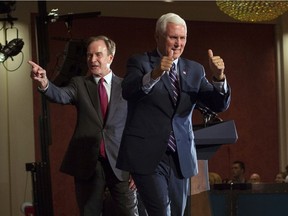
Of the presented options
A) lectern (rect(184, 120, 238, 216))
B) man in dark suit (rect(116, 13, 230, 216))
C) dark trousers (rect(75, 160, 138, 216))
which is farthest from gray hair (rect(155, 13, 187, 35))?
dark trousers (rect(75, 160, 138, 216))

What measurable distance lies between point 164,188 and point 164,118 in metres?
0.28

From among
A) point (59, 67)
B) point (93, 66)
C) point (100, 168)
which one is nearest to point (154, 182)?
point (100, 168)

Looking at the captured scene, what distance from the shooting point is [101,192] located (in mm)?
3348

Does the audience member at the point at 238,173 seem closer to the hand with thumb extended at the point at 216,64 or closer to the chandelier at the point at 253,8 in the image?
the chandelier at the point at 253,8

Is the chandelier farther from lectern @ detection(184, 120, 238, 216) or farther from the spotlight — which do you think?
lectern @ detection(184, 120, 238, 216)

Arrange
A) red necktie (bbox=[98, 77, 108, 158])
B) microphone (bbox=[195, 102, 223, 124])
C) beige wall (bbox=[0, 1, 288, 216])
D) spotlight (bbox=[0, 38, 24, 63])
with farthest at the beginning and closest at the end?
beige wall (bbox=[0, 1, 288, 216])
spotlight (bbox=[0, 38, 24, 63])
red necktie (bbox=[98, 77, 108, 158])
microphone (bbox=[195, 102, 223, 124])

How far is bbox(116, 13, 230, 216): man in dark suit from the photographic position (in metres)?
2.57

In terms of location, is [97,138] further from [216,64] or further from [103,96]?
[216,64]

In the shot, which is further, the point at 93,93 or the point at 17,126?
the point at 17,126

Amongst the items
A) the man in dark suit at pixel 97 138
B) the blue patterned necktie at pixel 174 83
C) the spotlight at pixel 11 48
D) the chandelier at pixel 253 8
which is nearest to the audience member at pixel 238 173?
the chandelier at pixel 253 8

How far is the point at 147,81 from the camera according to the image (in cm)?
249

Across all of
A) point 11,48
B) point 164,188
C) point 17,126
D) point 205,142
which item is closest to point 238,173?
point 17,126

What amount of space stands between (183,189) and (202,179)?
2.26ft

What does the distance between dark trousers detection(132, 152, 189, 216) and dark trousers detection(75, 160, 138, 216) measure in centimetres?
67
